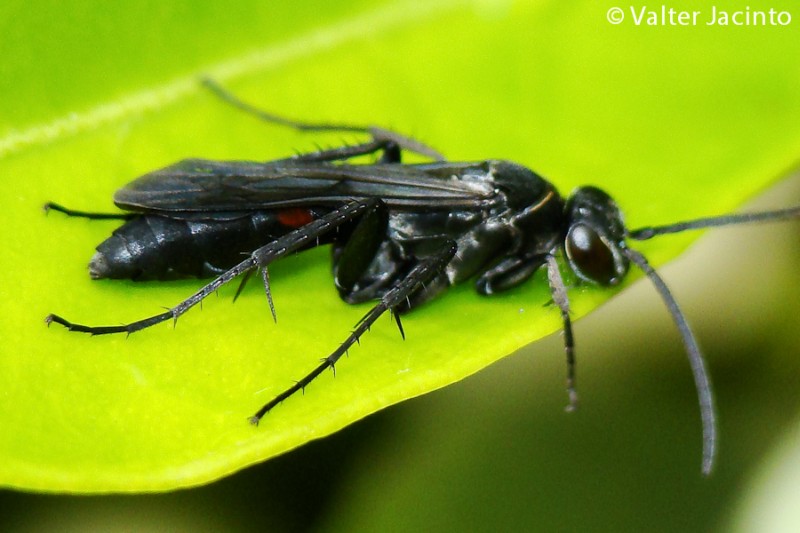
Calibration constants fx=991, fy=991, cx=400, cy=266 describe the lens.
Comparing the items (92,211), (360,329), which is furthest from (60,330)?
(360,329)

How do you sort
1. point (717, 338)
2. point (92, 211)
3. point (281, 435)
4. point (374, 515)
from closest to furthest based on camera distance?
1. point (281, 435)
2. point (92, 211)
3. point (374, 515)
4. point (717, 338)

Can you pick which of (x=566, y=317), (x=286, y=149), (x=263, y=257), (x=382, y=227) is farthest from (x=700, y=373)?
(x=286, y=149)

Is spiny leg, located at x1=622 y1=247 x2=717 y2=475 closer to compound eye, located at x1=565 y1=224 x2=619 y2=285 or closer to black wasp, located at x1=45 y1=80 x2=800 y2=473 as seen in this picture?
black wasp, located at x1=45 y1=80 x2=800 y2=473

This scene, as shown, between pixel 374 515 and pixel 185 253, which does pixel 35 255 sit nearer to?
pixel 185 253

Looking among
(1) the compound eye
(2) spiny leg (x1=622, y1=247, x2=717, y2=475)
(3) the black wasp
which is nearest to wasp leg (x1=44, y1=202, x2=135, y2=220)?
(3) the black wasp

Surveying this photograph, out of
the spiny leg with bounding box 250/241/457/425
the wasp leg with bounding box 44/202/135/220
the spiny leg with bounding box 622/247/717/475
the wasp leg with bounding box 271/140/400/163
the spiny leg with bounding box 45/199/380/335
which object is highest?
the wasp leg with bounding box 44/202/135/220

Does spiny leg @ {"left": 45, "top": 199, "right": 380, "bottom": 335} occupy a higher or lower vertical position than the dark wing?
lower
